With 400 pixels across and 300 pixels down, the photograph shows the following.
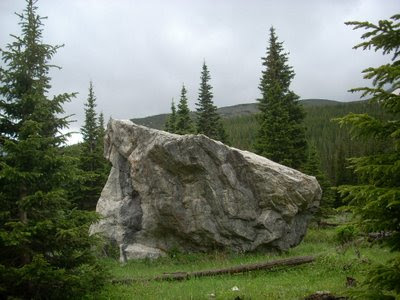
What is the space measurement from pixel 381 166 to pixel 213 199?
14248mm

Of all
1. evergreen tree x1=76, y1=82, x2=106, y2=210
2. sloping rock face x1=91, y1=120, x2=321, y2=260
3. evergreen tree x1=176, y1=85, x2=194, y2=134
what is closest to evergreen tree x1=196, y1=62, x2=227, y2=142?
evergreen tree x1=176, y1=85, x2=194, y2=134

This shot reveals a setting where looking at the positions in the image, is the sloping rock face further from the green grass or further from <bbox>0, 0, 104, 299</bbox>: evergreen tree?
<bbox>0, 0, 104, 299</bbox>: evergreen tree

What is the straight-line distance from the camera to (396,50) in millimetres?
6148

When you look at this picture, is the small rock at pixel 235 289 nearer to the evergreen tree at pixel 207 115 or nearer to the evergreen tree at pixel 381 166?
the evergreen tree at pixel 381 166

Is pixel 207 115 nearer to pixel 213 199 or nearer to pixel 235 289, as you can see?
pixel 213 199

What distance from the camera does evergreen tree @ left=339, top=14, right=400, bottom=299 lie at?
18.1 ft

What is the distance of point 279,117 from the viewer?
31.9m

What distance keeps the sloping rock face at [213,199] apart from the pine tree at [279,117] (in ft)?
37.2

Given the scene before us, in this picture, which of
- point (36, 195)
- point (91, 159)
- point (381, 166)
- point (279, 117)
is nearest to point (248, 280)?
point (36, 195)

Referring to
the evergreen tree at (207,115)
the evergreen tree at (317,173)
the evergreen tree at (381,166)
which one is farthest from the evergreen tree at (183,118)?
the evergreen tree at (381,166)

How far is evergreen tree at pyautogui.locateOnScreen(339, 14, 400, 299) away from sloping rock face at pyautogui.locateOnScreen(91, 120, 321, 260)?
1344 cm

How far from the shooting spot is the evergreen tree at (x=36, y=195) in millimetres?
9969

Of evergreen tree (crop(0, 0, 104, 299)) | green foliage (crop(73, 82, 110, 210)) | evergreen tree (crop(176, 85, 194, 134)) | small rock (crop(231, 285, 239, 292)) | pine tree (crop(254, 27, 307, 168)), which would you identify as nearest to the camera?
evergreen tree (crop(0, 0, 104, 299))

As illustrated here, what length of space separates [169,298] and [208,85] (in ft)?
117
